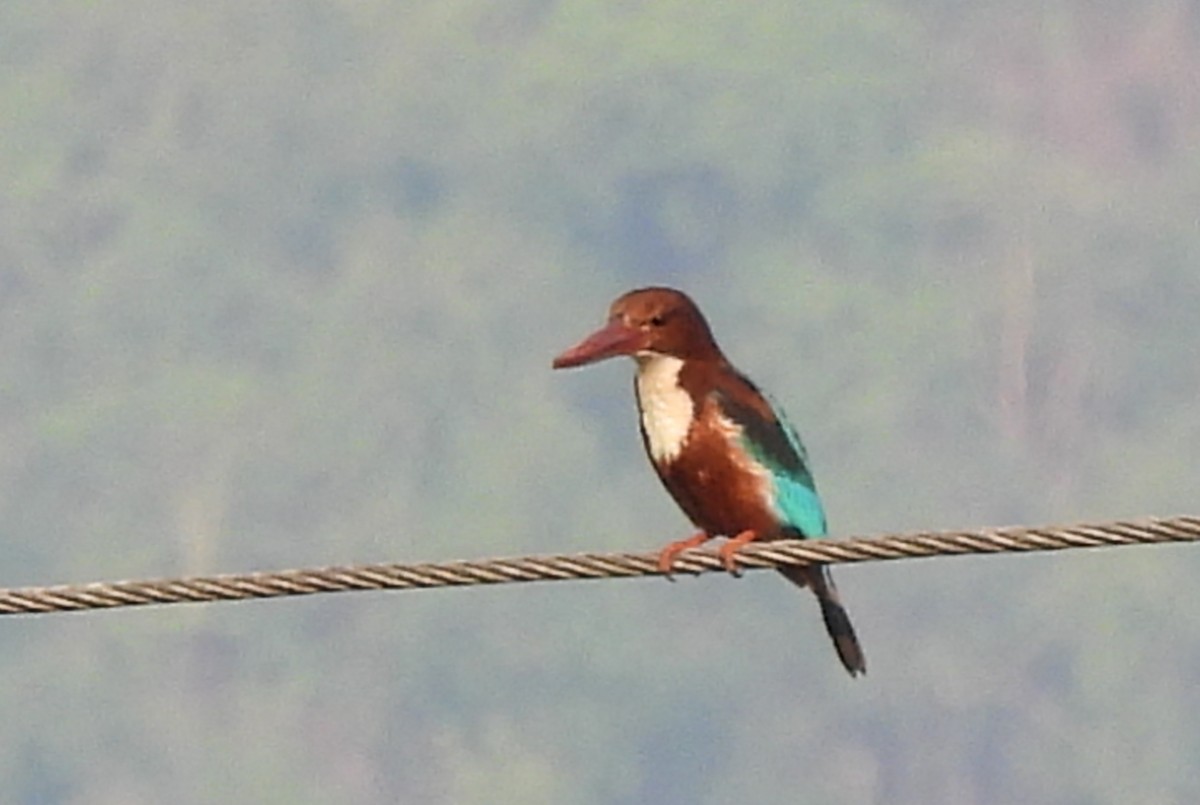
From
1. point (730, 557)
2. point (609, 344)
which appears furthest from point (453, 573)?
point (609, 344)

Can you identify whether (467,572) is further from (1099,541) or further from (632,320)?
(632,320)

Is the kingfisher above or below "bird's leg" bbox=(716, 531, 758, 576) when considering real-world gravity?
above

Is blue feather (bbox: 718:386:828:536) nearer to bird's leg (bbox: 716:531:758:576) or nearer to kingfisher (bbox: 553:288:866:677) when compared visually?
kingfisher (bbox: 553:288:866:677)

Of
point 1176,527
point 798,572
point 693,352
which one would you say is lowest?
point 1176,527

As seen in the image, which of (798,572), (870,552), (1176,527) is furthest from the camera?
(798,572)

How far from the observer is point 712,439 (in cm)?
888

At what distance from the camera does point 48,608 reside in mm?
6082

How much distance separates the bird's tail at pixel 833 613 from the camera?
28.9ft

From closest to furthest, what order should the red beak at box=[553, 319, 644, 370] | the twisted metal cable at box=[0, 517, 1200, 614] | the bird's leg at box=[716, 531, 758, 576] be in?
the twisted metal cable at box=[0, 517, 1200, 614], the bird's leg at box=[716, 531, 758, 576], the red beak at box=[553, 319, 644, 370]

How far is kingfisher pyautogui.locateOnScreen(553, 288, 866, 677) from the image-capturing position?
8.84 metres

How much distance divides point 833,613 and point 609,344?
3.60ft

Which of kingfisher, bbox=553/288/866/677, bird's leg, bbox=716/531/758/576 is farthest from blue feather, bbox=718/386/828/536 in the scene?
bird's leg, bbox=716/531/758/576

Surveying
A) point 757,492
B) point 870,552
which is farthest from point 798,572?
point 870,552

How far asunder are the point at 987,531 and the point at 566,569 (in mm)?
921
